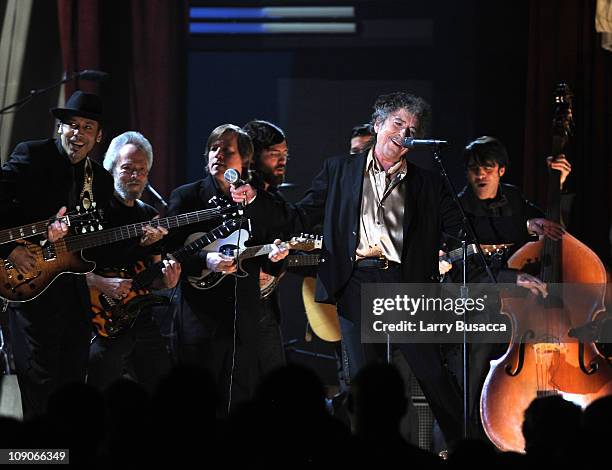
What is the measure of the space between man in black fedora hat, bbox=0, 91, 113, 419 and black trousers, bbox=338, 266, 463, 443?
136cm

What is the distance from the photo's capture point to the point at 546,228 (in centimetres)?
610

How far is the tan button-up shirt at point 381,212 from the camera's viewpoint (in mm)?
5328

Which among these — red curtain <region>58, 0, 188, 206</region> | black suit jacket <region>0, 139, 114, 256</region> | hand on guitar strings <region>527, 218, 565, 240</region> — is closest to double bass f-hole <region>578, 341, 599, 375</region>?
hand on guitar strings <region>527, 218, 565, 240</region>

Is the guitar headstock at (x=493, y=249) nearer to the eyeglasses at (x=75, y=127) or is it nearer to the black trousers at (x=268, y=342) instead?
the black trousers at (x=268, y=342)

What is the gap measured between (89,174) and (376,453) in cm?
327

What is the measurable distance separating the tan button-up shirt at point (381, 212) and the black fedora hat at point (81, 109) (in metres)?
1.52

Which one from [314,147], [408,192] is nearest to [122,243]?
[408,192]

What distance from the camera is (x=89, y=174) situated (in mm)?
5652

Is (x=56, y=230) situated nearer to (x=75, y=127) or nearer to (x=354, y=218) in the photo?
(x=75, y=127)

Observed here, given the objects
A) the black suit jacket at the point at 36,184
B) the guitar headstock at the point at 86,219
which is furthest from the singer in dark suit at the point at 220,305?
the black suit jacket at the point at 36,184

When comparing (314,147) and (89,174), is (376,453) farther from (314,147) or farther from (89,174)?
(314,147)

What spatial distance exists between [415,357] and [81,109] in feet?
7.28

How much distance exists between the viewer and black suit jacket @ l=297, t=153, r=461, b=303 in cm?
530

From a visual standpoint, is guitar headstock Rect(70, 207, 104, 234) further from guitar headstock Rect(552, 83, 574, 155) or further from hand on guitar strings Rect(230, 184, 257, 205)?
guitar headstock Rect(552, 83, 574, 155)
